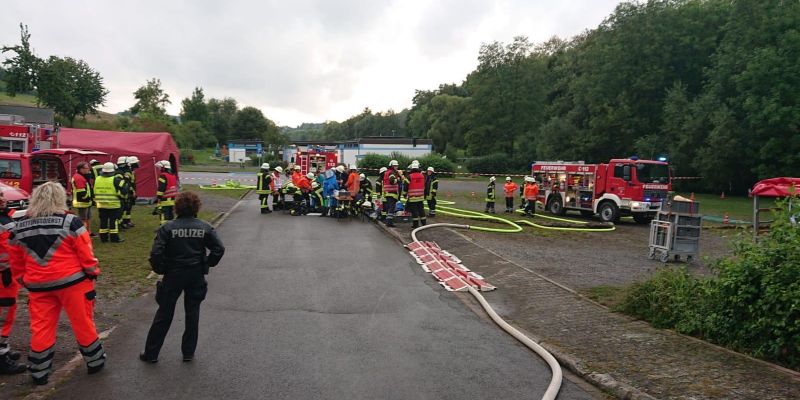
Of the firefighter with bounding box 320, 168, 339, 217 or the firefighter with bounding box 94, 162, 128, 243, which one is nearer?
the firefighter with bounding box 94, 162, 128, 243

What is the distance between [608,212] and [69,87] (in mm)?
40763

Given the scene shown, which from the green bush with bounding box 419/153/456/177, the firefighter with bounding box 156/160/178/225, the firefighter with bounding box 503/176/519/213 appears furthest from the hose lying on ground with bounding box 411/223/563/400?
the green bush with bounding box 419/153/456/177

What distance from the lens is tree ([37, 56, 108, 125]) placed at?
1446 inches

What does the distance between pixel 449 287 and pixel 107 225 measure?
27.2ft

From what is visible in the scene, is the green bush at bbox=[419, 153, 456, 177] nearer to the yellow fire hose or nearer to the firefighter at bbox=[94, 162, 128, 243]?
the yellow fire hose

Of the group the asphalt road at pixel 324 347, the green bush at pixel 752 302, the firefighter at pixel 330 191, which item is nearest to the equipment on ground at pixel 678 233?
the green bush at pixel 752 302

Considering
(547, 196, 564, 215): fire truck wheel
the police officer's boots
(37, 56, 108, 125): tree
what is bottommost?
the police officer's boots

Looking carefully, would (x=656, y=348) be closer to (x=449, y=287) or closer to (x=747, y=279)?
(x=747, y=279)

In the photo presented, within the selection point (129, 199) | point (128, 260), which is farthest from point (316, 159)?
point (128, 260)

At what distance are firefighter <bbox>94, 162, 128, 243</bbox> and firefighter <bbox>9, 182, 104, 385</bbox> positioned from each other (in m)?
7.85

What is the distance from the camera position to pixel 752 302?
5996mm

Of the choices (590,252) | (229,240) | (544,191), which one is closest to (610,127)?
(544,191)

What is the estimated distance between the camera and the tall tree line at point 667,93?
1361 inches

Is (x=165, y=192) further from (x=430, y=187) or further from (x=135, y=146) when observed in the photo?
(x=135, y=146)
